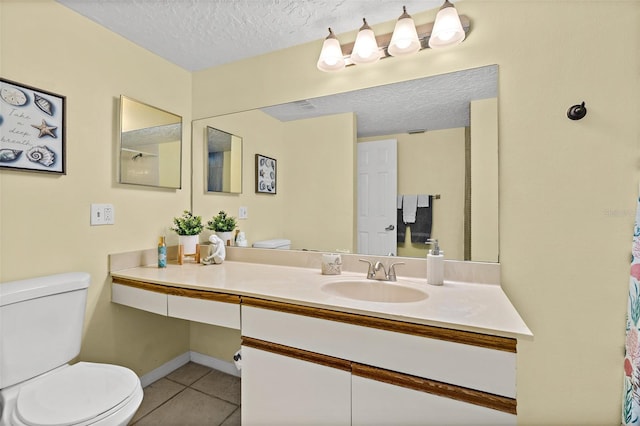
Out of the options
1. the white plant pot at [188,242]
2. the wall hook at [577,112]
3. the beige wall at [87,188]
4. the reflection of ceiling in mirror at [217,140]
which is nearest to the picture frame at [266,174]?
the reflection of ceiling in mirror at [217,140]

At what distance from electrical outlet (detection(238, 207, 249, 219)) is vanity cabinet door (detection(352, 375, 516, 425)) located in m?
1.36

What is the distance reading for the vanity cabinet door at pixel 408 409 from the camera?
0.94 meters

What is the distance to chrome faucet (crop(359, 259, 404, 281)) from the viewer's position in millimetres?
1535

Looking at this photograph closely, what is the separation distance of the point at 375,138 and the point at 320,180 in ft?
1.37

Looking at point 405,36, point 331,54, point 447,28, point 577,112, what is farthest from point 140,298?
point 577,112

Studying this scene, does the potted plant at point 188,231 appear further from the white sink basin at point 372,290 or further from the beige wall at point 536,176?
the white sink basin at point 372,290

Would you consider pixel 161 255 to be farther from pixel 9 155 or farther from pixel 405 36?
pixel 405 36

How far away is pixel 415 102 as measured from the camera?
1.63 metres

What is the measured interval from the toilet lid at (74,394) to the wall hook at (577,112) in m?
2.16

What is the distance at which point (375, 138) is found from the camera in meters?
1.72

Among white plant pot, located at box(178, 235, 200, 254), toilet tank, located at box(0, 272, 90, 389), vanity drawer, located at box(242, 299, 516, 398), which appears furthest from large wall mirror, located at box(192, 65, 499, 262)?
toilet tank, located at box(0, 272, 90, 389)

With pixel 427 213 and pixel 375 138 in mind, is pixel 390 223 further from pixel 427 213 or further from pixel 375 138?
pixel 375 138

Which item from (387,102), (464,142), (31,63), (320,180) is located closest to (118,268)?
(31,63)

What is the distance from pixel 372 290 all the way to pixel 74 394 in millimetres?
1299
